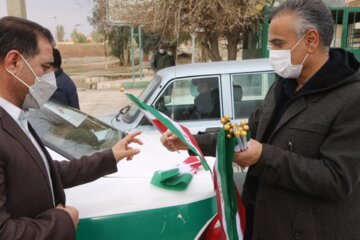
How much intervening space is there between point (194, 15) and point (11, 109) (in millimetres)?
6318

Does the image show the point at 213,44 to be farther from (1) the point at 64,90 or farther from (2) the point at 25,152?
(2) the point at 25,152

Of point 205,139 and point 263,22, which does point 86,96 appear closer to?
point 263,22

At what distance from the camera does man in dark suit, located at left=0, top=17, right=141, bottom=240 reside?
4.10 feet

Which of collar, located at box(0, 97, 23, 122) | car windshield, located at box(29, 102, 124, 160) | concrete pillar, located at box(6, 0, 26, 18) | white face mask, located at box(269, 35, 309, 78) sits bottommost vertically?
car windshield, located at box(29, 102, 124, 160)

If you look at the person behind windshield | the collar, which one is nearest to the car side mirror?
the person behind windshield

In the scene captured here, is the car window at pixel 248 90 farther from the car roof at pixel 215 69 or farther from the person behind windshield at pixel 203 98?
the person behind windshield at pixel 203 98

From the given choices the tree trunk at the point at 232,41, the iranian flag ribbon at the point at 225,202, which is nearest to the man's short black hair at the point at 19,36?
the iranian flag ribbon at the point at 225,202

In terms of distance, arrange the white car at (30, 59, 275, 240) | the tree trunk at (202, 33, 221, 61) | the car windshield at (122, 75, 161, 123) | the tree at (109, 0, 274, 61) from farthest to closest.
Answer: the tree trunk at (202, 33, 221, 61), the tree at (109, 0, 274, 61), the car windshield at (122, 75, 161, 123), the white car at (30, 59, 275, 240)

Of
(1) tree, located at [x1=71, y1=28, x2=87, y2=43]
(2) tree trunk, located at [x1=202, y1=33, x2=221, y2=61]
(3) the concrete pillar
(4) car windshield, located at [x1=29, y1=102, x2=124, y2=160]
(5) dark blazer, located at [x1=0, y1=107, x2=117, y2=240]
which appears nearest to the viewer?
(5) dark blazer, located at [x1=0, y1=107, x2=117, y2=240]

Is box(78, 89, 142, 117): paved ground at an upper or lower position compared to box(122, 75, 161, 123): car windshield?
lower

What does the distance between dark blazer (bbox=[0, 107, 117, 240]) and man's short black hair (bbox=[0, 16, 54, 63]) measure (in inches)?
9.1

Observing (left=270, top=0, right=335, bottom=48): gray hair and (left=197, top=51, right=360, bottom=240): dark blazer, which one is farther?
(left=270, top=0, right=335, bottom=48): gray hair

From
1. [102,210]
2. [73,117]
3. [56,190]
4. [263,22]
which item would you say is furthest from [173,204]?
[263,22]

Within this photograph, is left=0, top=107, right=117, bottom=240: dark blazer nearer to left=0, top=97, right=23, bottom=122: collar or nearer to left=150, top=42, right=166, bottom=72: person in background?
left=0, top=97, right=23, bottom=122: collar
